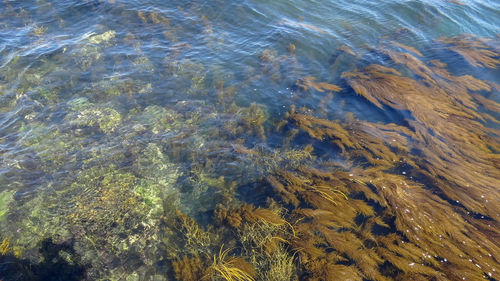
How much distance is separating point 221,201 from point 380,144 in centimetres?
390

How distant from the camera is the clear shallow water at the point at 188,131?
4129mm

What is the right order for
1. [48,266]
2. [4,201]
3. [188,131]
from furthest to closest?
[188,131]
[4,201]
[48,266]

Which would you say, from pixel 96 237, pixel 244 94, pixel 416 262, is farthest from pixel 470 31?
pixel 96 237

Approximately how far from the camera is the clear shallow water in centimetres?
413

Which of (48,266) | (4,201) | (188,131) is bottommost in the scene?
(48,266)

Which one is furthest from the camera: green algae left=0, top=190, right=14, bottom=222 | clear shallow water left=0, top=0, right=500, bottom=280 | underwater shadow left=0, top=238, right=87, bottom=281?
green algae left=0, top=190, right=14, bottom=222

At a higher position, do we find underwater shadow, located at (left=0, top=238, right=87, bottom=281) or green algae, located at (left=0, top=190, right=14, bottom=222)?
green algae, located at (left=0, top=190, right=14, bottom=222)

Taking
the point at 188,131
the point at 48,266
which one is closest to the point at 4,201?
the point at 48,266

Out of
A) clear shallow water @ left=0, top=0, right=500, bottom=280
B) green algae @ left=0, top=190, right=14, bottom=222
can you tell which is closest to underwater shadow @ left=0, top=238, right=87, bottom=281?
clear shallow water @ left=0, top=0, right=500, bottom=280

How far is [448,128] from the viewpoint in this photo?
20.2 ft

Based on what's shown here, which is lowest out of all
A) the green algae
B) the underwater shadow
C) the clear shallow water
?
the underwater shadow

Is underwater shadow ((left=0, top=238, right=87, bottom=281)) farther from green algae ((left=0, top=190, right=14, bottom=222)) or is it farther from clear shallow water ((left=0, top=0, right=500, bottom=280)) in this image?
green algae ((left=0, top=190, right=14, bottom=222))

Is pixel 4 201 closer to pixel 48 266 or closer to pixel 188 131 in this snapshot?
pixel 48 266

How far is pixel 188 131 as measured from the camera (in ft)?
19.8
